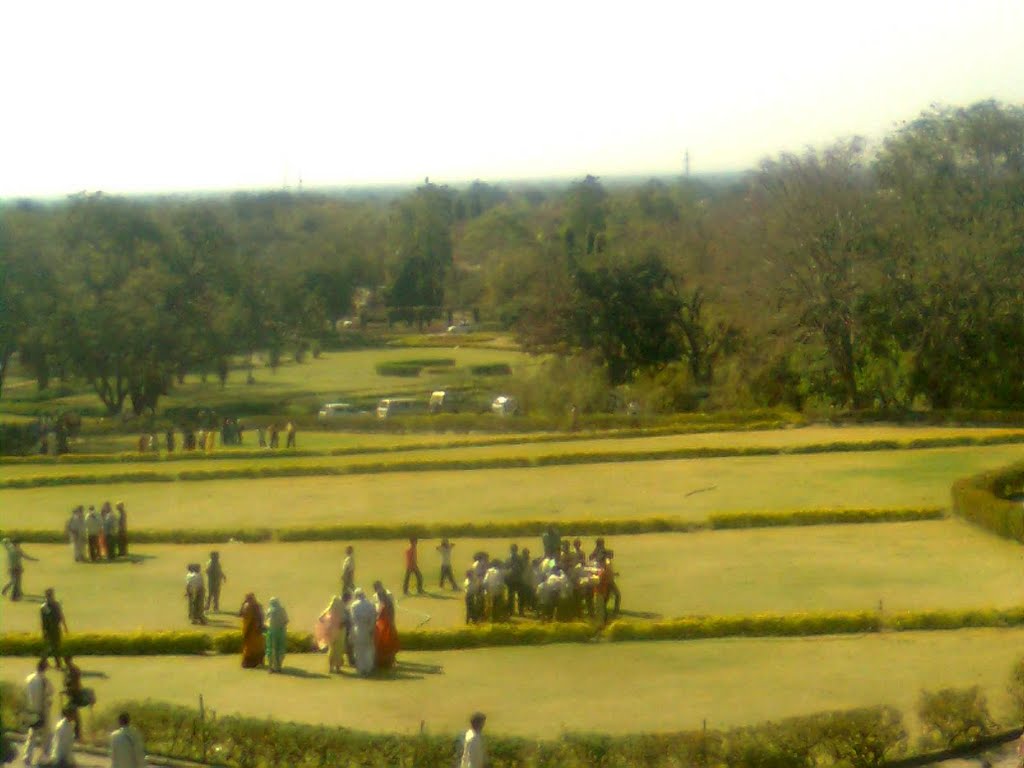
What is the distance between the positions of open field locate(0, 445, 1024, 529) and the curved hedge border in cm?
29

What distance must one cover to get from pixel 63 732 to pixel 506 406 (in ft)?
110

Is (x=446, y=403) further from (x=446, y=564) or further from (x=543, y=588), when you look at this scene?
(x=543, y=588)

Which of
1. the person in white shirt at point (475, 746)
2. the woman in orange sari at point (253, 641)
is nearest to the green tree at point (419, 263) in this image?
the woman in orange sari at point (253, 641)

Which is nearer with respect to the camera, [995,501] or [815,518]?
[995,501]

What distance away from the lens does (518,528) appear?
22.1 metres

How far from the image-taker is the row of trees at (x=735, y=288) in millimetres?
36000

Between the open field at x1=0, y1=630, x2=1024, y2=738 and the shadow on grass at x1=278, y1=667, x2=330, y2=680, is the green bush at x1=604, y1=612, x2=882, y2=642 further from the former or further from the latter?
the shadow on grass at x1=278, y1=667, x2=330, y2=680

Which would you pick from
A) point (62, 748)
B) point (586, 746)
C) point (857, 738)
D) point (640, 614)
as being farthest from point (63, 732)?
point (640, 614)

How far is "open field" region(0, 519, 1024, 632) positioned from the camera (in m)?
17.1

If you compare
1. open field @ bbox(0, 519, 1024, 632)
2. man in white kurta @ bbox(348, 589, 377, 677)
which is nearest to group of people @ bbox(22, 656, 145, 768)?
man in white kurta @ bbox(348, 589, 377, 677)

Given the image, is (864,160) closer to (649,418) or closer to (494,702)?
(649,418)

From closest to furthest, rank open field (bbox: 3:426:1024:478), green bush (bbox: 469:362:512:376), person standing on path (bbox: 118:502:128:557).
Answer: person standing on path (bbox: 118:502:128:557) < open field (bbox: 3:426:1024:478) < green bush (bbox: 469:362:512:376)

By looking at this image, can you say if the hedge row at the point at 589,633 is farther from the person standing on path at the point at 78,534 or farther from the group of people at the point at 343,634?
the person standing on path at the point at 78,534

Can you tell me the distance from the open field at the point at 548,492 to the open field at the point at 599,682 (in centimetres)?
764
